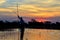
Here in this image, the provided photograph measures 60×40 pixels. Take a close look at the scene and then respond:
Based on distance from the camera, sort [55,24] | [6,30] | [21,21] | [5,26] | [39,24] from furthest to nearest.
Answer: [6,30], [5,26], [55,24], [39,24], [21,21]

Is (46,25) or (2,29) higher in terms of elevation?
(46,25)

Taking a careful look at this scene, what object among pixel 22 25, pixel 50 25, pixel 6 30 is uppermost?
pixel 22 25

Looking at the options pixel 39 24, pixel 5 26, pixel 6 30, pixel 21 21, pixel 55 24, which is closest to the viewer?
pixel 21 21

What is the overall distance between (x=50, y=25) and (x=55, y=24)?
119 centimetres

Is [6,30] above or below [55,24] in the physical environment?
below

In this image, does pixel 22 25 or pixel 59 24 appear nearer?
pixel 22 25

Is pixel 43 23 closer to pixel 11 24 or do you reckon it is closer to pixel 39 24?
pixel 39 24

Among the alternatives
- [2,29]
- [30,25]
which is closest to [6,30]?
[2,29]

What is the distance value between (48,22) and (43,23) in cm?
465

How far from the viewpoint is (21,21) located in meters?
21.7

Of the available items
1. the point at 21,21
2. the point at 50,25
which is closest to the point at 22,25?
the point at 21,21

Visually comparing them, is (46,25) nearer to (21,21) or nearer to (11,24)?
(11,24)

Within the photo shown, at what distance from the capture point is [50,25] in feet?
166

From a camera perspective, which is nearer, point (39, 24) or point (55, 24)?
point (39, 24)
